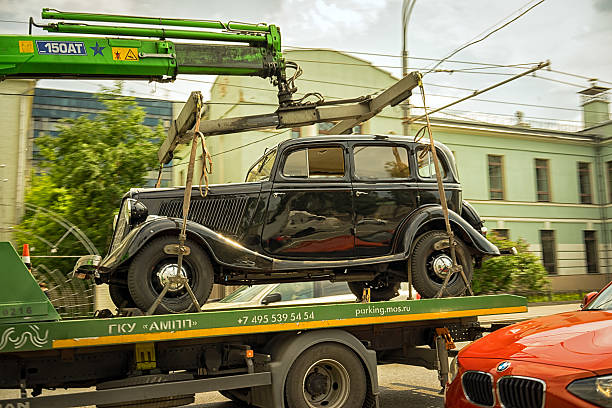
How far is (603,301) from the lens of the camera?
5.04m

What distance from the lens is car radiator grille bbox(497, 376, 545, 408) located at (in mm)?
3811

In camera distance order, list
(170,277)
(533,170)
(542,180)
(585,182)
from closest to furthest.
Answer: (170,277) → (533,170) → (542,180) → (585,182)

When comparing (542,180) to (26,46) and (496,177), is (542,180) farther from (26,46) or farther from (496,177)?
(26,46)

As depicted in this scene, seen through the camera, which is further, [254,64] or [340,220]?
[254,64]

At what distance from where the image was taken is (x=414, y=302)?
19.4 feet

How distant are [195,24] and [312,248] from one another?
300 centimetres

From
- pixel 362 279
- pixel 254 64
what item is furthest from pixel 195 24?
pixel 362 279

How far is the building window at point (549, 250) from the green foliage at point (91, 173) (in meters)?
17.7

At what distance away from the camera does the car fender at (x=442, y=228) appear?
21.2 feet

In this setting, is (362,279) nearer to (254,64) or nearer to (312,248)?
(312,248)

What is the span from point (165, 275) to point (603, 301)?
Answer: 3.80 metres

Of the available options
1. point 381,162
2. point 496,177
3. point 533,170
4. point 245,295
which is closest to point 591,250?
point 533,170

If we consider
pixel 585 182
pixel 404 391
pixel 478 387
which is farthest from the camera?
pixel 585 182

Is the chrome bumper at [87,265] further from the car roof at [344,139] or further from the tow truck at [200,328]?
the car roof at [344,139]
